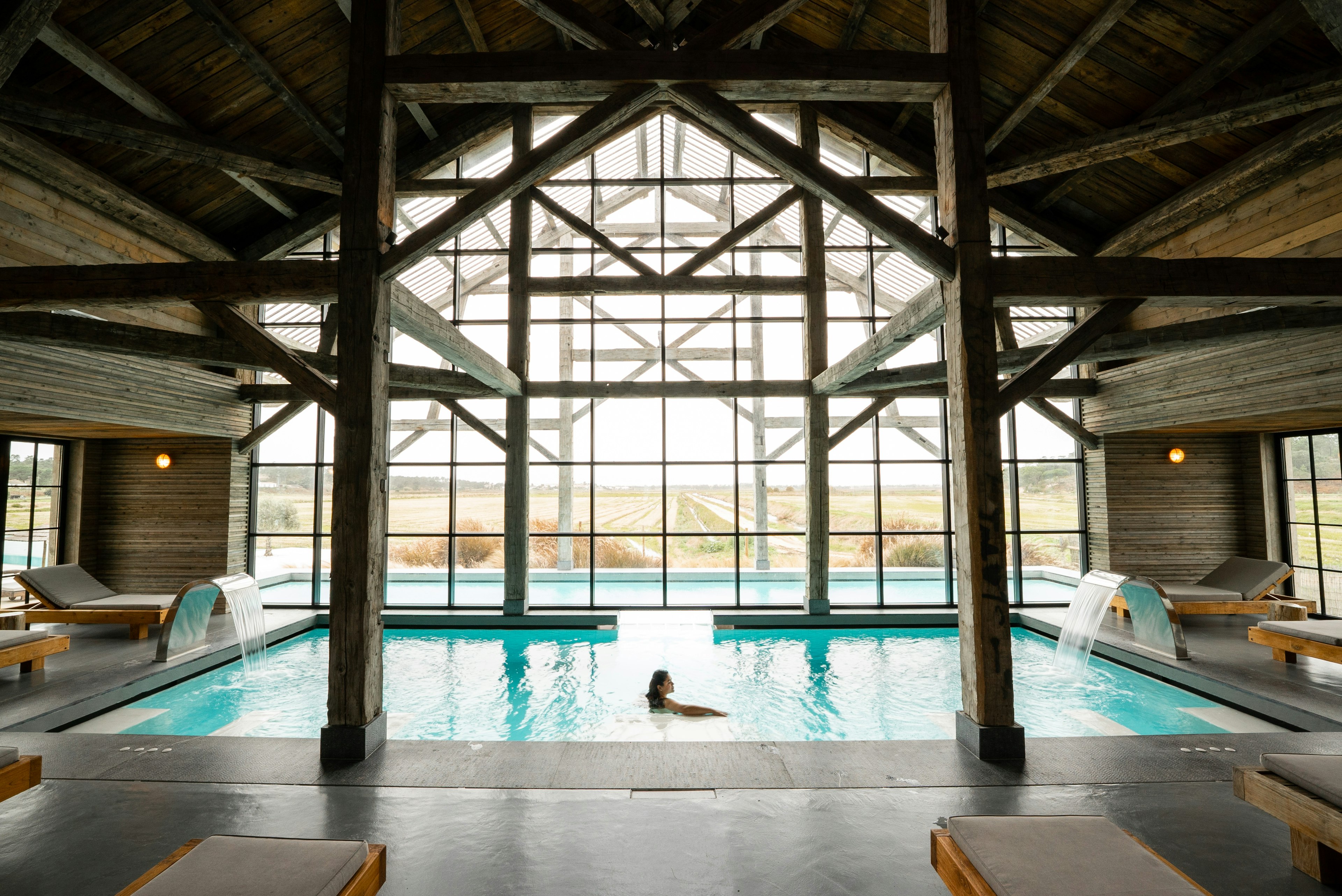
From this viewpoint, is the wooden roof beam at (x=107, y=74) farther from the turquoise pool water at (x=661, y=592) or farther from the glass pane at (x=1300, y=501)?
the glass pane at (x=1300, y=501)

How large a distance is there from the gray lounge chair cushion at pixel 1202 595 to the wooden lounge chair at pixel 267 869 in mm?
8875

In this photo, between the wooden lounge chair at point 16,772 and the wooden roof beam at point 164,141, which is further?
the wooden roof beam at point 164,141

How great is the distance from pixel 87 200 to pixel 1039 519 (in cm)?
2494

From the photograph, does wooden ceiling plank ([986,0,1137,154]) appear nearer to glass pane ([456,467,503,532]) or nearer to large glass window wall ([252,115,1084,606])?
large glass window wall ([252,115,1084,606])

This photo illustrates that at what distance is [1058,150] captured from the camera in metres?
7.15

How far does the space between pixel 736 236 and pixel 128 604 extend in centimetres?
893

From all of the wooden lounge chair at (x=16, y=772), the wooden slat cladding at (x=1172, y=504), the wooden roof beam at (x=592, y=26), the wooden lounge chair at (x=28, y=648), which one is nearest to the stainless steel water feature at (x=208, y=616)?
the wooden lounge chair at (x=28, y=648)

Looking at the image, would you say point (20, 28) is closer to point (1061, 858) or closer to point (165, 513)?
point (165, 513)

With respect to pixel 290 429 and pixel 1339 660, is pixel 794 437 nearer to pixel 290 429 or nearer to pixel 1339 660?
pixel 1339 660

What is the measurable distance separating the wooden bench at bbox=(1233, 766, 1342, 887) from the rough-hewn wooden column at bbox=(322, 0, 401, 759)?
4557 millimetres

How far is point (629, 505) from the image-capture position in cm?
2488

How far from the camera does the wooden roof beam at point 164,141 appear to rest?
5520 millimetres

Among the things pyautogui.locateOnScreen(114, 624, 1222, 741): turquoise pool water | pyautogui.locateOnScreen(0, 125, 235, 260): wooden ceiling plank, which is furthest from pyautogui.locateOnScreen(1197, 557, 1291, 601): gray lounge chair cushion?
pyautogui.locateOnScreen(0, 125, 235, 260): wooden ceiling plank

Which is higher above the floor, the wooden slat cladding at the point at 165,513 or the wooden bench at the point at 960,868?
the wooden slat cladding at the point at 165,513
